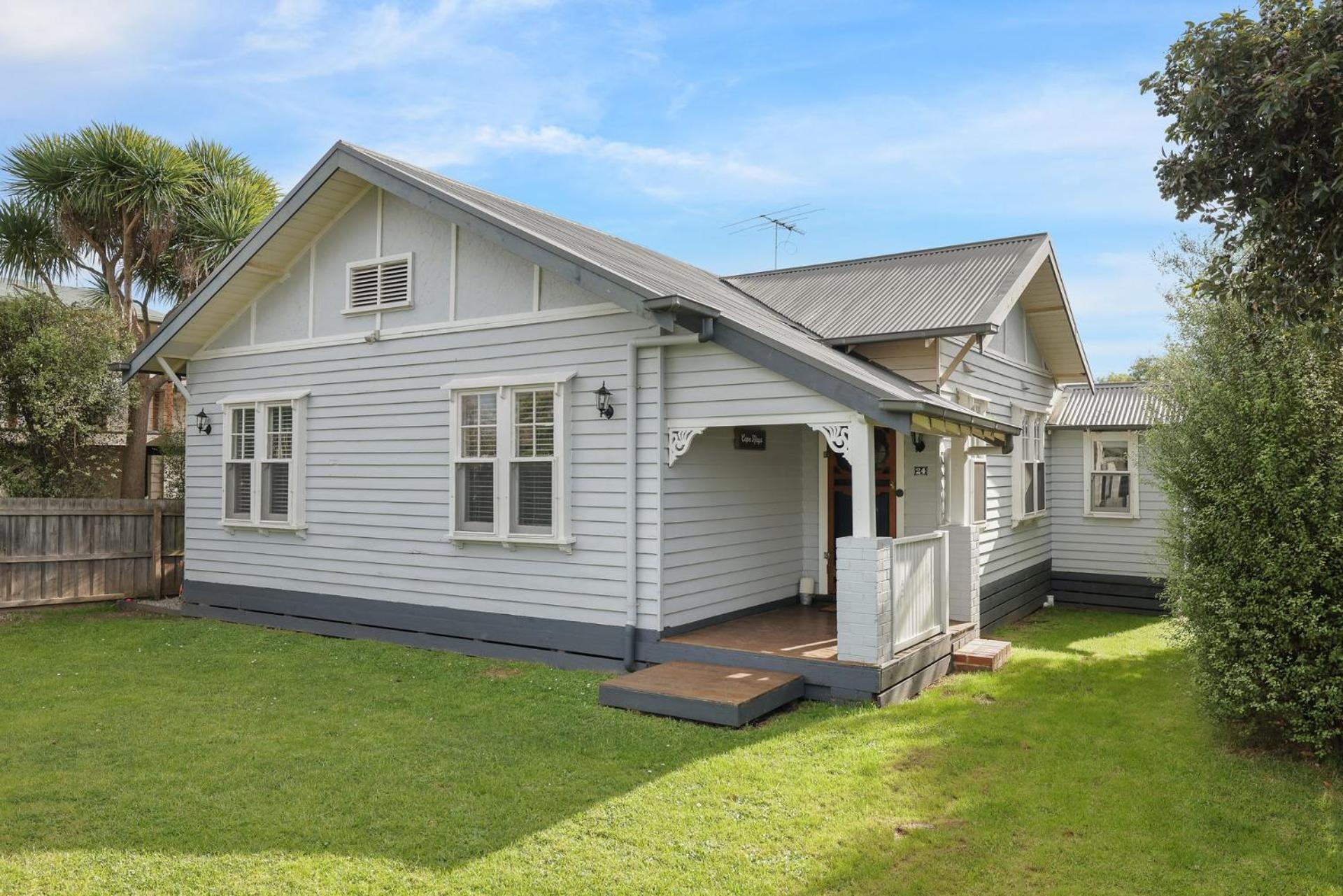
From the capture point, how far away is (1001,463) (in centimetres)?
1163

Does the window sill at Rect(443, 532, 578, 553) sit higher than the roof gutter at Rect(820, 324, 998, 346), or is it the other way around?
the roof gutter at Rect(820, 324, 998, 346)

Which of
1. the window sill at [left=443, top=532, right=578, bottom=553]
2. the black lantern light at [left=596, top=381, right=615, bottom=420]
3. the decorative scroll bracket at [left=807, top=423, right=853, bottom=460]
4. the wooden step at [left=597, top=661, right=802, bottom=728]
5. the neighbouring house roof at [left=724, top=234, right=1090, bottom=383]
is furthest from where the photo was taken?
the neighbouring house roof at [left=724, top=234, right=1090, bottom=383]

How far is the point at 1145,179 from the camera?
6.38 m

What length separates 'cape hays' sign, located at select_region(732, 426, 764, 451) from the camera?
9086mm

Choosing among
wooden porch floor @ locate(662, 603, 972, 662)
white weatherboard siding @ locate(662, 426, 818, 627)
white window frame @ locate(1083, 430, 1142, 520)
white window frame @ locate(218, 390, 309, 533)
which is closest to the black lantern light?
white weatherboard siding @ locate(662, 426, 818, 627)

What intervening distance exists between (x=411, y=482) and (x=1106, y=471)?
34.5ft

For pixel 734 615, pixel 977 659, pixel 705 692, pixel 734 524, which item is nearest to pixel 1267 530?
pixel 977 659

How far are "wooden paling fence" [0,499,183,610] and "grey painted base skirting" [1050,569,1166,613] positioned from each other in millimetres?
13882

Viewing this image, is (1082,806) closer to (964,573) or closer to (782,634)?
(782,634)

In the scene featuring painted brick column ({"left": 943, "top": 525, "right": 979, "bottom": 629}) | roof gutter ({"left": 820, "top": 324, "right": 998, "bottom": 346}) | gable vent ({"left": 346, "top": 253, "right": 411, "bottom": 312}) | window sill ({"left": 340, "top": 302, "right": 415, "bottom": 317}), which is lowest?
painted brick column ({"left": 943, "top": 525, "right": 979, "bottom": 629})

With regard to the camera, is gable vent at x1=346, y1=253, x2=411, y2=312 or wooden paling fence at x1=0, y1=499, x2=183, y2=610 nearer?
gable vent at x1=346, y1=253, x2=411, y2=312

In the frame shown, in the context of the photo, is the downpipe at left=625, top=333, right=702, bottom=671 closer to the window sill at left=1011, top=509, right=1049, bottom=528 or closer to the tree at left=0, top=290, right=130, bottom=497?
the window sill at left=1011, top=509, right=1049, bottom=528

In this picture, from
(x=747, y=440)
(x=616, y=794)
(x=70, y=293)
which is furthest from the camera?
(x=70, y=293)

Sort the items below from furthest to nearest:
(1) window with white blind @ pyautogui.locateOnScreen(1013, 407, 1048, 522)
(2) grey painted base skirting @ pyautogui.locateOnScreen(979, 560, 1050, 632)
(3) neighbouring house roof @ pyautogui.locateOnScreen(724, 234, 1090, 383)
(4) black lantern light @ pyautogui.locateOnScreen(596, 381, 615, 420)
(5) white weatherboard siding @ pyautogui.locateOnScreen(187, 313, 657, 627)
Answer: (1) window with white blind @ pyautogui.locateOnScreen(1013, 407, 1048, 522) < (2) grey painted base skirting @ pyautogui.locateOnScreen(979, 560, 1050, 632) < (3) neighbouring house roof @ pyautogui.locateOnScreen(724, 234, 1090, 383) < (5) white weatherboard siding @ pyautogui.locateOnScreen(187, 313, 657, 627) < (4) black lantern light @ pyautogui.locateOnScreen(596, 381, 615, 420)
